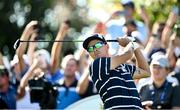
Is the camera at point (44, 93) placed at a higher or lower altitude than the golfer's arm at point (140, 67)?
lower

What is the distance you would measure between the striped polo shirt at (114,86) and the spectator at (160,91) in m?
2.84

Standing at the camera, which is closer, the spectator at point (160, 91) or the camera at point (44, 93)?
the spectator at point (160, 91)

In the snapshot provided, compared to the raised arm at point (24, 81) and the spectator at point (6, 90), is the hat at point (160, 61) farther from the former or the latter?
the spectator at point (6, 90)

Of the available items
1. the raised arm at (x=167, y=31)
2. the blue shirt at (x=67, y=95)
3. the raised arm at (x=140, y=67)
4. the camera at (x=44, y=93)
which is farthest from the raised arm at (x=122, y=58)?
the raised arm at (x=167, y=31)

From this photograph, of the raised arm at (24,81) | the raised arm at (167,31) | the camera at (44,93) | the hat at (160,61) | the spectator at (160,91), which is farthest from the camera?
the raised arm at (167,31)

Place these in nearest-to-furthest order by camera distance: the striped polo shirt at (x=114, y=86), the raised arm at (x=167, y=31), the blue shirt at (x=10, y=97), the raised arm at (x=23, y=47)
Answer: the striped polo shirt at (x=114, y=86) < the blue shirt at (x=10, y=97) < the raised arm at (x=23, y=47) < the raised arm at (x=167, y=31)

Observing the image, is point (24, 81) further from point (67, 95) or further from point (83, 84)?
point (83, 84)

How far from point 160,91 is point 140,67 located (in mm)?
2164

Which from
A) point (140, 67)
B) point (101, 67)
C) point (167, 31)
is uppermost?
point (101, 67)

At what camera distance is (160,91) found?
12.8 metres

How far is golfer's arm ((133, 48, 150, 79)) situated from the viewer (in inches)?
417

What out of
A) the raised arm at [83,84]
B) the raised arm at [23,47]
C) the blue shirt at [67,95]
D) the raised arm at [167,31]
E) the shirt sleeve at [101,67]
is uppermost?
the shirt sleeve at [101,67]

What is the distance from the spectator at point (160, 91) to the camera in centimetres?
1271

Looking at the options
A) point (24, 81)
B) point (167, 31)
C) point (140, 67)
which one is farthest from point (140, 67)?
point (167, 31)
